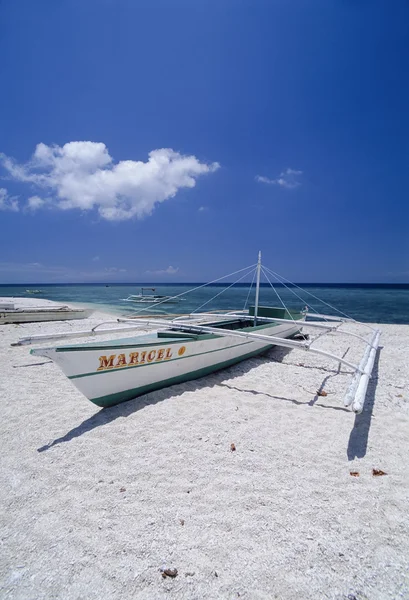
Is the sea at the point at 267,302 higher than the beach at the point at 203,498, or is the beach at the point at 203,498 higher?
the sea at the point at 267,302

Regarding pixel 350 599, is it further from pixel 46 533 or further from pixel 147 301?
pixel 147 301

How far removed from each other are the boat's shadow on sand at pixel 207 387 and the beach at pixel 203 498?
0.09 feet

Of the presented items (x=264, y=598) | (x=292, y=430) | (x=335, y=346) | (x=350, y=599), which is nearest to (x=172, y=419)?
(x=292, y=430)

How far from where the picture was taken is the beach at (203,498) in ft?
6.77

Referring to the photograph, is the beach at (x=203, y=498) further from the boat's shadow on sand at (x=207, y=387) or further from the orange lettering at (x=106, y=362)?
the orange lettering at (x=106, y=362)

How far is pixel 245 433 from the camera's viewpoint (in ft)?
12.9

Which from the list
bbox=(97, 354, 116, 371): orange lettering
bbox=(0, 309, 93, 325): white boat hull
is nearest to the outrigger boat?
bbox=(97, 354, 116, 371): orange lettering

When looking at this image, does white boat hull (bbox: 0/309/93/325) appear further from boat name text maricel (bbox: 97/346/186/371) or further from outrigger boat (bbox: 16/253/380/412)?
boat name text maricel (bbox: 97/346/186/371)

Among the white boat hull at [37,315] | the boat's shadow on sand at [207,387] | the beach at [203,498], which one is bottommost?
the beach at [203,498]

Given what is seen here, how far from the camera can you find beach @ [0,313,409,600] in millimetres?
2062

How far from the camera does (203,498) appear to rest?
281 centimetres

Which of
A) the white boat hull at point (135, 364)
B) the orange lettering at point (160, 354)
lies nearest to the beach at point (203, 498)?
the white boat hull at point (135, 364)

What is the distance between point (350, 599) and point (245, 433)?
207 cm

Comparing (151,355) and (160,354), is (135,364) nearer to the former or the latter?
(151,355)
